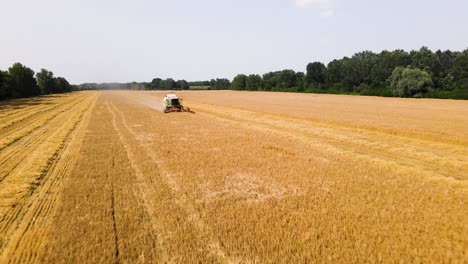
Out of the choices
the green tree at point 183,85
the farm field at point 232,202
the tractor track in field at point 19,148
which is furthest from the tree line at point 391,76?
the tractor track in field at point 19,148

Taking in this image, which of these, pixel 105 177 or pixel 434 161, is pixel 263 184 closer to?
pixel 105 177

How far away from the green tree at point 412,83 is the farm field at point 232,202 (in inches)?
1986

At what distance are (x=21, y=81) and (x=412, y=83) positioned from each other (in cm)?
9645

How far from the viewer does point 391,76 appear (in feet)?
225

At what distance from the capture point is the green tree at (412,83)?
58344 mm

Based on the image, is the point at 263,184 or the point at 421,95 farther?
the point at 421,95

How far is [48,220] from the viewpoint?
699 cm

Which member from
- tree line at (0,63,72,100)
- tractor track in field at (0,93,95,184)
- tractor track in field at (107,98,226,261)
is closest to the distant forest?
tree line at (0,63,72,100)

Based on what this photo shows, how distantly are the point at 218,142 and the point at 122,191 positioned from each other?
7.95m

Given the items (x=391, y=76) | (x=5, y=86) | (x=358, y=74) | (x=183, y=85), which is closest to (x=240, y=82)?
(x=183, y=85)

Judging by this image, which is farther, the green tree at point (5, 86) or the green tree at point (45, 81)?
the green tree at point (45, 81)

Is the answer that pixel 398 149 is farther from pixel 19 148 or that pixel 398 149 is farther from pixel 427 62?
pixel 427 62

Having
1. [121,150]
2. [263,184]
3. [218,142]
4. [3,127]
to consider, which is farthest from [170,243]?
[3,127]

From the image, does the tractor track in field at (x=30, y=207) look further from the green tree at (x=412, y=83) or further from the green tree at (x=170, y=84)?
the green tree at (x=170, y=84)
